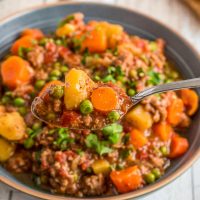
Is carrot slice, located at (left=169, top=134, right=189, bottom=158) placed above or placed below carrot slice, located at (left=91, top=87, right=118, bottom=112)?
below

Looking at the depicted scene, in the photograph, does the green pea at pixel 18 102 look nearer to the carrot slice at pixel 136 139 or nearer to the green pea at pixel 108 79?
the green pea at pixel 108 79

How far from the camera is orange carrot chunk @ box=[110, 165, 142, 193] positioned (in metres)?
4.11

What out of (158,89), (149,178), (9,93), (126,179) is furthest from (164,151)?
(9,93)

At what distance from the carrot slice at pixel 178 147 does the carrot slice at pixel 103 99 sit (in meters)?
0.99

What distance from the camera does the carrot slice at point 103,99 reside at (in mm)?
3809

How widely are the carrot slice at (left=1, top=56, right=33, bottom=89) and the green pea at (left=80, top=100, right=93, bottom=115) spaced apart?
1177 mm

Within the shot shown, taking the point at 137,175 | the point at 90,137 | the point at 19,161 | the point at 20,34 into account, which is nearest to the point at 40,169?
the point at 19,161

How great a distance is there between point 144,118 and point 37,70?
4.13 ft

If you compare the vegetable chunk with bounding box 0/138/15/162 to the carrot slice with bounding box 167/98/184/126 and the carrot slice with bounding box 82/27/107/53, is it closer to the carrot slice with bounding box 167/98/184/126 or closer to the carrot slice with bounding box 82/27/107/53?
the carrot slice with bounding box 82/27/107/53

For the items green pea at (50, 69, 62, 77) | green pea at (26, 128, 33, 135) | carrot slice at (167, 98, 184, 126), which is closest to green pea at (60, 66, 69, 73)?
green pea at (50, 69, 62, 77)

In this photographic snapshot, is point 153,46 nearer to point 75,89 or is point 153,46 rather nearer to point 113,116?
point 113,116

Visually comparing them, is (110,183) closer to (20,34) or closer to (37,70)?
(37,70)

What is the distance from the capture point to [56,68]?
4.74 meters

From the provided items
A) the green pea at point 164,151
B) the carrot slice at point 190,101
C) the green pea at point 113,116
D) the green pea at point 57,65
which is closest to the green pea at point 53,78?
the green pea at point 57,65
